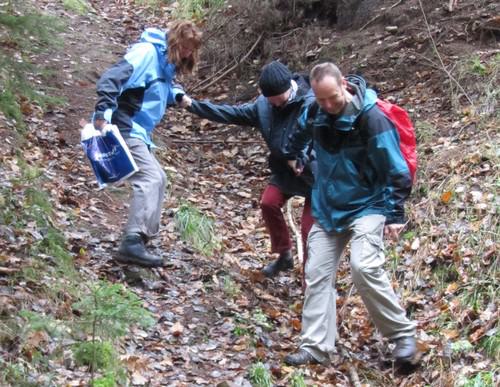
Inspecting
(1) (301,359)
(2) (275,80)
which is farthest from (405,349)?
(2) (275,80)

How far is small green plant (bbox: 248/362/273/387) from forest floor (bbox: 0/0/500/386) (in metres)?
0.07

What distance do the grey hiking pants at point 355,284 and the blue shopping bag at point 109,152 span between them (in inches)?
64.4

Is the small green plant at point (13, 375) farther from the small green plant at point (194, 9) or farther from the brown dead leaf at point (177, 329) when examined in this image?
the small green plant at point (194, 9)

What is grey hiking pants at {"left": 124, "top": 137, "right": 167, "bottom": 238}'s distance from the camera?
6164mm

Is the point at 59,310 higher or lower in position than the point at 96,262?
higher

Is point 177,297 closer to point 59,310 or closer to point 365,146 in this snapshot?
point 59,310

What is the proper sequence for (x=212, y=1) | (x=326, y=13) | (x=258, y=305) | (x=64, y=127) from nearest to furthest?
(x=258, y=305) → (x=64, y=127) → (x=326, y=13) → (x=212, y=1)

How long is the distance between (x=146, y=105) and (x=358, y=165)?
2017 millimetres

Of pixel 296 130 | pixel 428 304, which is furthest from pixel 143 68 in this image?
pixel 428 304

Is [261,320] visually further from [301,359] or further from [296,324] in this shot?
[301,359]

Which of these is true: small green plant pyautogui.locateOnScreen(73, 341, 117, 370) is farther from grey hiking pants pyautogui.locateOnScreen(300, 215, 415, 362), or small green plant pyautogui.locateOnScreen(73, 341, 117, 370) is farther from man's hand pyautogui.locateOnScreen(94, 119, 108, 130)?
man's hand pyautogui.locateOnScreen(94, 119, 108, 130)

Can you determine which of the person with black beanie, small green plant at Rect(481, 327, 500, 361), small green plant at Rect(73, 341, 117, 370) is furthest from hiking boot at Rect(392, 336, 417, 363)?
small green plant at Rect(73, 341, 117, 370)

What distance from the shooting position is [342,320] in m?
6.36

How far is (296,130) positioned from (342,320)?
1715 mm
